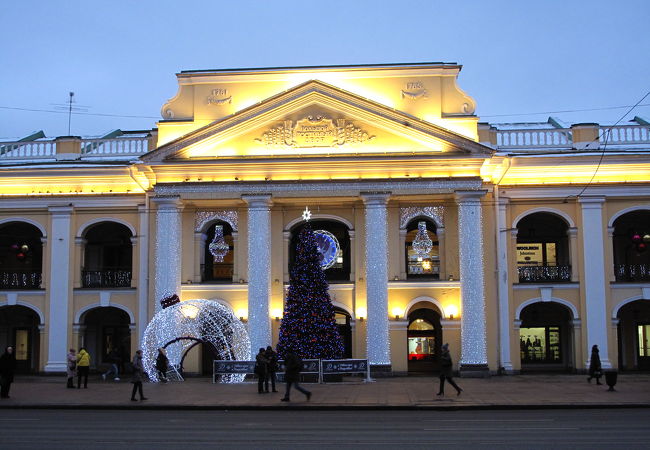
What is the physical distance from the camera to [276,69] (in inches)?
1431

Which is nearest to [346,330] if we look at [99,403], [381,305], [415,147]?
[381,305]

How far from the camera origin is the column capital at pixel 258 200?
3506 cm

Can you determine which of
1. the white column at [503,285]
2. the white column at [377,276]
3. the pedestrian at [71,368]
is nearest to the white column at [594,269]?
the white column at [503,285]

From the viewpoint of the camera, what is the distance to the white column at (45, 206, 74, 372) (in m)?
37.1

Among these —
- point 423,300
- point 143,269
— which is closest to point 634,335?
point 423,300

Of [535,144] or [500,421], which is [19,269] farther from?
[500,421]

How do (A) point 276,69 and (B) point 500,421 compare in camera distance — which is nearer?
(B) point 500,421

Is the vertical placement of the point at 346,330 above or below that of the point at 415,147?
below

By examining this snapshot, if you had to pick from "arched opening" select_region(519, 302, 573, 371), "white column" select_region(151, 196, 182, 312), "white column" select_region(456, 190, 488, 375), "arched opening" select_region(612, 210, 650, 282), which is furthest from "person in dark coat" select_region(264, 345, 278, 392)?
"arched opening" select_region(612, 210, 650, 282)

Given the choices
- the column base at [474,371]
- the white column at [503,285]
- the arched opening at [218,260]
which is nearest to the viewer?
the column base at [474,371]

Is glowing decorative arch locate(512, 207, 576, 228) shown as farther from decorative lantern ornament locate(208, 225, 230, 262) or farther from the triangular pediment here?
decorative lantern ornament locate(208, 225, 230, 262)

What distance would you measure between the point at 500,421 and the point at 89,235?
25.6 meters

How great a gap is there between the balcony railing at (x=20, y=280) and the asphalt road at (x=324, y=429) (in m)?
16.2

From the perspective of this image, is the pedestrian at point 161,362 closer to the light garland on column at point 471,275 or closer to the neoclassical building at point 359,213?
the neoclassical building at point 359,213
